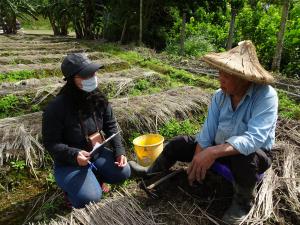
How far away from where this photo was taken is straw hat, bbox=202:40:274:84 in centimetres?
235

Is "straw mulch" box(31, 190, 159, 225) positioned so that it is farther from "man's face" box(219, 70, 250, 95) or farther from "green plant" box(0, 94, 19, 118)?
"green plant" box(0, 94, 19, 118)

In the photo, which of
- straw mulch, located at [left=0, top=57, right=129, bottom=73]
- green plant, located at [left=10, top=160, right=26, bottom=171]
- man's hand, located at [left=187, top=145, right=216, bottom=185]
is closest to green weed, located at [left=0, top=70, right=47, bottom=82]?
straw mulch, located at [left=0, top=57, right=129, bottom=73]

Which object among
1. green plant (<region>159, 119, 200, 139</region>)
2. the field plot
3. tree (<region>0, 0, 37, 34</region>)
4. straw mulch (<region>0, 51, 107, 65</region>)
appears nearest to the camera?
the field plot

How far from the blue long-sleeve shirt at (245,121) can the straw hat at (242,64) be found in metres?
0.12

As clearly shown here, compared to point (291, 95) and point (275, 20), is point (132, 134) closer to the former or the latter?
point (291, 95)

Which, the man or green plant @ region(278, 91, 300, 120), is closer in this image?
the man

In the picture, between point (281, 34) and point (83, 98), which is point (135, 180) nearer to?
point (83, 98)

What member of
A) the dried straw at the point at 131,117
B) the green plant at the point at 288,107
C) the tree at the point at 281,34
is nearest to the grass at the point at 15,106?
the dried straw at the point at 131,117

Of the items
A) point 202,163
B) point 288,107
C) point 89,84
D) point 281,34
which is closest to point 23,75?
point 89,84

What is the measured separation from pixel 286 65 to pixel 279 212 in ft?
20.1

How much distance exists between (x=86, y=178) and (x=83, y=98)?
66 cm

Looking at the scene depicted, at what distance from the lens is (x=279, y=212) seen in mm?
2600

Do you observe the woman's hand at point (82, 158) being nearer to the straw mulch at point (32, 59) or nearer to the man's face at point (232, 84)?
the man's face at point (232, 84)

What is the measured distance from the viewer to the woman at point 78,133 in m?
2.66
